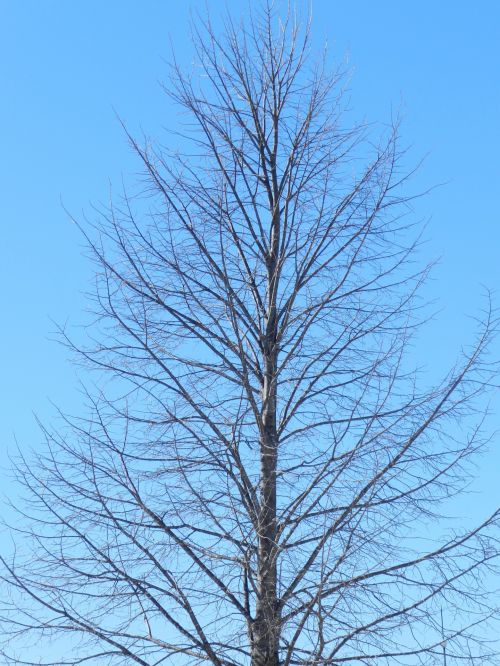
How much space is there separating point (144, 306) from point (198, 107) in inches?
64.7

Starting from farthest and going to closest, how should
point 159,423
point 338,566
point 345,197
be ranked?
point 345,197 < point 159,423 < point 338,566

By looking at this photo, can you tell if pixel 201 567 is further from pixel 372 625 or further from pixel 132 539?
pixel 372 625

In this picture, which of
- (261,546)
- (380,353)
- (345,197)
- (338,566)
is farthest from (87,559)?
(345,197)

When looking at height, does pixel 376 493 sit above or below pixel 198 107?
below

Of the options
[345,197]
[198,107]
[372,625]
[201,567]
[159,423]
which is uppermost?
[198,107]

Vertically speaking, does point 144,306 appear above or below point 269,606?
above

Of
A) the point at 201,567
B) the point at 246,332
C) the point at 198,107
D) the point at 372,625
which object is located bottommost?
→ the point at 372,625

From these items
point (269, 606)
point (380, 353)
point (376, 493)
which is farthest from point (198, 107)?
point (269, 606)

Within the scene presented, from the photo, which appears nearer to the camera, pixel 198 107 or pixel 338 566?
pixel 338 566

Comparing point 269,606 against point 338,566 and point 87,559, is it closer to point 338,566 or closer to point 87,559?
point 338,566

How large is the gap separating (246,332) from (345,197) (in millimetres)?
1275

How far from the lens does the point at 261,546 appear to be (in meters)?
5.75

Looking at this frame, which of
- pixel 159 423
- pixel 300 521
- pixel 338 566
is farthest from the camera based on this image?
pixel 159 423

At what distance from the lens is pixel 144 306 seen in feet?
22.0
